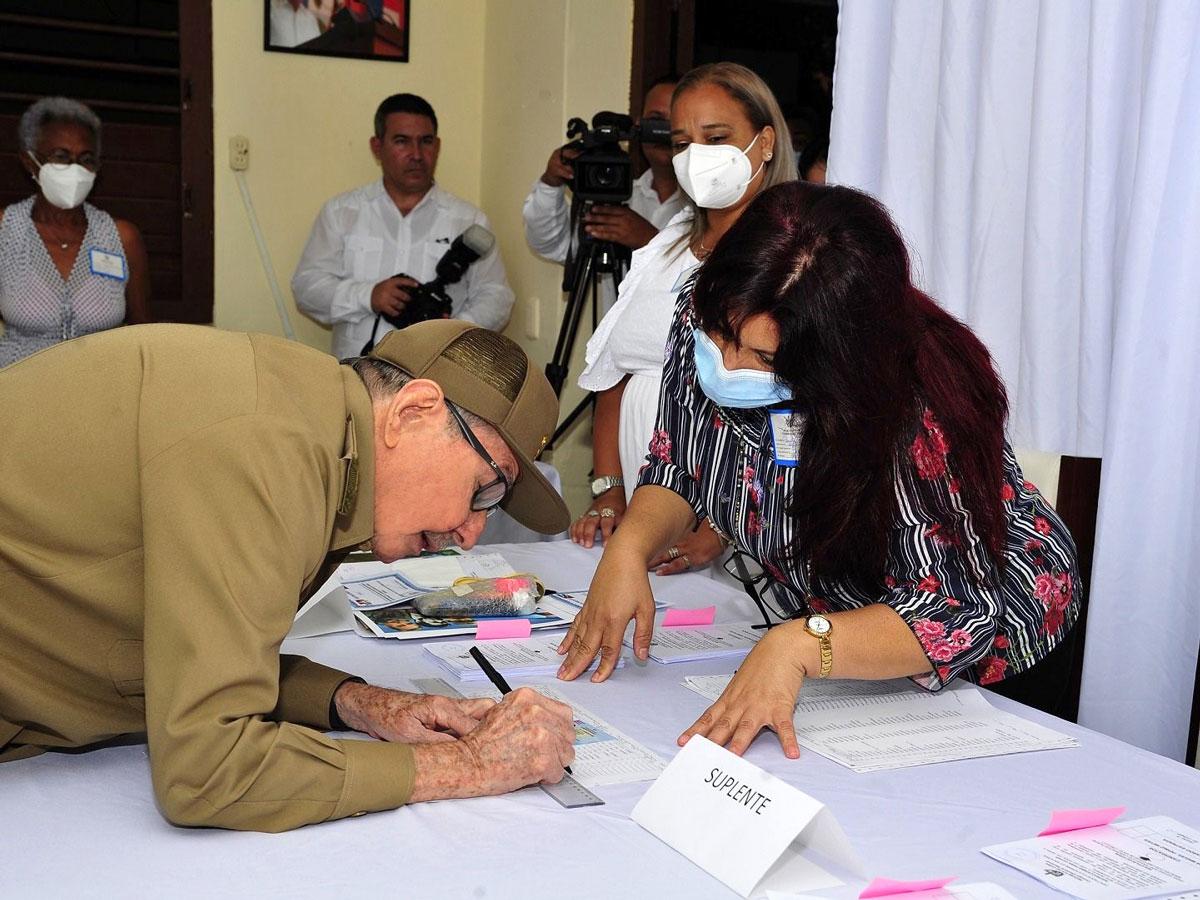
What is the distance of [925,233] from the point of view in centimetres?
218

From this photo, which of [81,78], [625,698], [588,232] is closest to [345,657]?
[625,698]

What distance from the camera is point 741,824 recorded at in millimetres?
1091

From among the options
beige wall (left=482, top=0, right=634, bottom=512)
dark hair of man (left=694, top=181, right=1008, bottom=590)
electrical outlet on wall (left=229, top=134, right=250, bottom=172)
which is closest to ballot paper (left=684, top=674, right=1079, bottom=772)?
dark hair of man (left=694, top=181, right=1008, bottom=590)

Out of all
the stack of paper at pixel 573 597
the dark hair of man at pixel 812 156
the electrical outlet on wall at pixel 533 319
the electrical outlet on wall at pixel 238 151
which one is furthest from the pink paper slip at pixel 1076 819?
the electrical outlet on wall at pixel 238 151

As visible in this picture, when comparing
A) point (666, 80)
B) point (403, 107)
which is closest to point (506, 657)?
point (666, 80)

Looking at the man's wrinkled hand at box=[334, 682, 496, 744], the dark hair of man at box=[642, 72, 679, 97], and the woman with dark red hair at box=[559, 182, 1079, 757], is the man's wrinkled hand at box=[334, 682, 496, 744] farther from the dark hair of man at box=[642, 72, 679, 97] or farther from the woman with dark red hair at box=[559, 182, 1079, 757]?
the dark hair of man at box=[642, 72, 679, 97]

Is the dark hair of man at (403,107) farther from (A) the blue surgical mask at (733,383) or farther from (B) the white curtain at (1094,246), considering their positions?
(A) the blue surgical mask at (733,383)

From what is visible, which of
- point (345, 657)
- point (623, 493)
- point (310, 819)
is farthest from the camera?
point (623, 493)

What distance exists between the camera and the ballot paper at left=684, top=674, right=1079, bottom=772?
4.48ft

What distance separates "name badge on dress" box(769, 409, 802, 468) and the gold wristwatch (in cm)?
22

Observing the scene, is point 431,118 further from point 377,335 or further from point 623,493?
point 623,493

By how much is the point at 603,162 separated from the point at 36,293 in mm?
1915

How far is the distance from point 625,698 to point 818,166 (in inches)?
75.0

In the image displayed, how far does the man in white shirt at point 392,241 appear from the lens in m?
4.58
